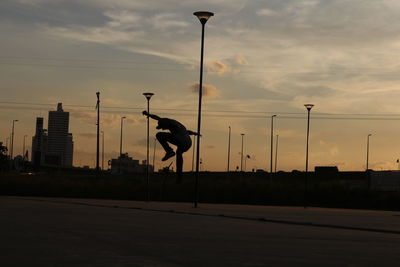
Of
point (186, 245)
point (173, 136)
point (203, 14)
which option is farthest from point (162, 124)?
point (186, 245)

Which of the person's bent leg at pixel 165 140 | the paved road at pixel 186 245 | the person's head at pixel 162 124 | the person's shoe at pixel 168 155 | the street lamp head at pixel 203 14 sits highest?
the street lamp head at pixel 203 14

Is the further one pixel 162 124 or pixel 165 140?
pixel 165 140

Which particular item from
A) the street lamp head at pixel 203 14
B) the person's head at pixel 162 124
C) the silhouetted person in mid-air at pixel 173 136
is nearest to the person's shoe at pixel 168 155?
the silhouetted person in mid-air at pixel 173 136

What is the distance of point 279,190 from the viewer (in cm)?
5956

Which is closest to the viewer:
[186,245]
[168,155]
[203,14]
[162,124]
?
[186,245]

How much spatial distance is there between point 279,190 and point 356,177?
2199 inches

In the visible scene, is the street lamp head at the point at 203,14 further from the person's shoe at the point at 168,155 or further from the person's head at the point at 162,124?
the person's shoe at the point at 168,155

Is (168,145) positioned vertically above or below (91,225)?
above

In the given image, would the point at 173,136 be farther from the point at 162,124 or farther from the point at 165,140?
the point at 162,124

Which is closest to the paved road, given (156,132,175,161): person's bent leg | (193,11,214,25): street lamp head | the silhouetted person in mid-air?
(193,11,214,25): street lamp head

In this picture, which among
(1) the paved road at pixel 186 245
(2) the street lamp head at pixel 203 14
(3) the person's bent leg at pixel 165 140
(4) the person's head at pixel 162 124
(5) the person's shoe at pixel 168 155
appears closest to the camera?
(1) the paved road at pixel 186 245

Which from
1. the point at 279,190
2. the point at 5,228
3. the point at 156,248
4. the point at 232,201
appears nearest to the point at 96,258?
the point at 156,248

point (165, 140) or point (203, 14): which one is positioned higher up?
point (203, 14)

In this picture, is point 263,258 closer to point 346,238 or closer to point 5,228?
point 346,238
